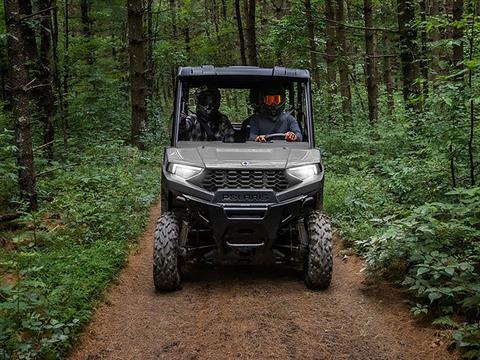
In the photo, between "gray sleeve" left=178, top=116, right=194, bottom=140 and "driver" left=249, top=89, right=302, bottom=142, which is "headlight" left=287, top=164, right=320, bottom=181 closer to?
"driver" left=249, top=89, right=302, bottom=142

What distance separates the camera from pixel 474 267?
492 centimetres

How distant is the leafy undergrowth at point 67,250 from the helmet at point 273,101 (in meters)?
2.73

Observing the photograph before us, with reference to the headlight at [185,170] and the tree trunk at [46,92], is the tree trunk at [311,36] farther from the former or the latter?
the headlight at [185,170]

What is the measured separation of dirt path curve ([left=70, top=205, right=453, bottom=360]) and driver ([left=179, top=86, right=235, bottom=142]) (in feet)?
6.14

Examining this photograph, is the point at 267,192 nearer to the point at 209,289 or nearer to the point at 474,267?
the point at 209,289

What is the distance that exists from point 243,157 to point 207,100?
1.53 m

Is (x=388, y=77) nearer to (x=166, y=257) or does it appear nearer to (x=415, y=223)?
(x=415, y=223)

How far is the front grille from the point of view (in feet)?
18.1

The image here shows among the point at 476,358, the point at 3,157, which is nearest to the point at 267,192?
the point at 476,358

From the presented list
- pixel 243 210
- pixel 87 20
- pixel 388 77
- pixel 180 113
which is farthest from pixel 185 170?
pixel 388 77

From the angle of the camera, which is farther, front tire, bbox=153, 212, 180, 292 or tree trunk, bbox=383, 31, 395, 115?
tree trunk, bbox=383, 31, 395, 115

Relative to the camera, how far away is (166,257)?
560 cm

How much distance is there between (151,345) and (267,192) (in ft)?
6.30

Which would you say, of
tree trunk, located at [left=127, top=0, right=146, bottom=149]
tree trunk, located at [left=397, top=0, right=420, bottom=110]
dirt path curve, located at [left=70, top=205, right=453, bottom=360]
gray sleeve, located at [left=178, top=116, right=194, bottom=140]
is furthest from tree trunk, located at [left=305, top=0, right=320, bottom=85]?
dirt path curve, located at [left=70, top=205, right=453, bottom=360]
